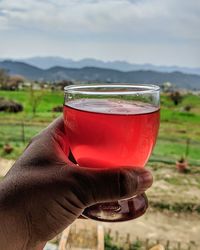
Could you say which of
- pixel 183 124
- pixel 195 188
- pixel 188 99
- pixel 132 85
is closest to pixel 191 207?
pixel 195 188

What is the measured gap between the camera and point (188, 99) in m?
24.4

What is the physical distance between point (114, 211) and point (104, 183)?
0.14m

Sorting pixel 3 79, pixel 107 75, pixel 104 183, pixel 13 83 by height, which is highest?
pixel 104 183

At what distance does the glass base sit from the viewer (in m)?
0.91

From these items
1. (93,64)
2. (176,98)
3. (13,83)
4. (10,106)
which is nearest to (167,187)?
(10,106)

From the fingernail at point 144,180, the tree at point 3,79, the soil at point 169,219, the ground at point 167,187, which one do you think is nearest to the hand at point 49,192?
the fingernail at point 144,180

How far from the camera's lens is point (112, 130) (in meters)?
0.79

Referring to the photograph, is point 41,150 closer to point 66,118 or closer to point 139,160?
point 66,118

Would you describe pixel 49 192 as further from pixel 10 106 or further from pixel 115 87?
pixel 10 106

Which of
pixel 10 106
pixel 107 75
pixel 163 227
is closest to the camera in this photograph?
pixel 163 227

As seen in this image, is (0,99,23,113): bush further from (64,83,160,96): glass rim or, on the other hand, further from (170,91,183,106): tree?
(64,83,160,96): glass rim

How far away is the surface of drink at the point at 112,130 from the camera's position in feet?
2.60

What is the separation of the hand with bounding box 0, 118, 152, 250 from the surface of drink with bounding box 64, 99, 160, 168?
3 centimetres

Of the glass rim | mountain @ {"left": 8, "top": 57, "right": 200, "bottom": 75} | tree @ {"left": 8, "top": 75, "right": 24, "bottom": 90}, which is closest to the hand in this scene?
the glass rim
